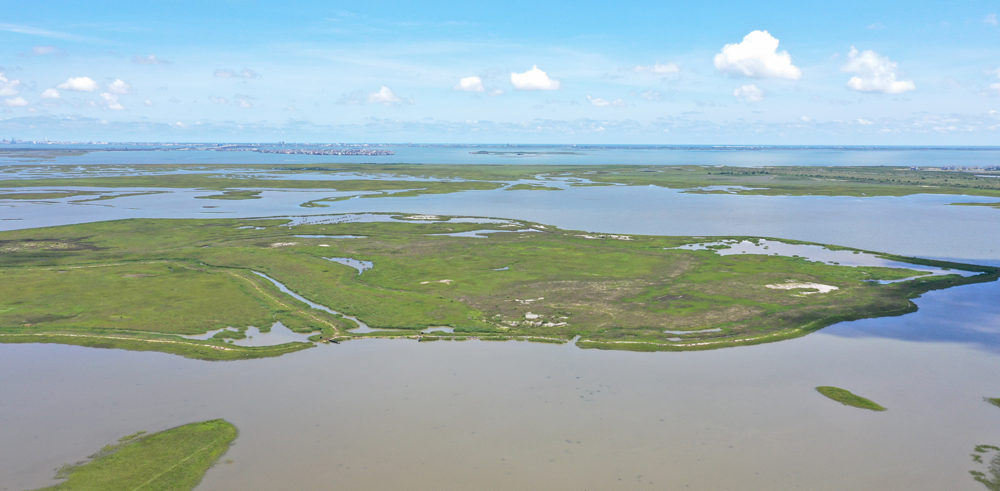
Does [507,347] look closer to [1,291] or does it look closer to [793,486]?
[793,486]

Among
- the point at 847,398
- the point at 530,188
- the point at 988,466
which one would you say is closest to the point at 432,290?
the point at 847,398

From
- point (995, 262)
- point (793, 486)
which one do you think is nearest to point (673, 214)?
point (995, 262)

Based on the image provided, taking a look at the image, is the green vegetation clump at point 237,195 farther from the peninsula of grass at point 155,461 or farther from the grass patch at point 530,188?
the peninsula of grass at point 155,461

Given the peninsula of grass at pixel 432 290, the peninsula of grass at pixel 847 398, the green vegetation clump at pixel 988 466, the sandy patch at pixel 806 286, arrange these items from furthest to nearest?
the sandy patch at pixel 806 286, the peninsula of grass at pixel 432 290, the peninsula of grass at pixel 847 398, the green vegetation clump at pixel 988 466

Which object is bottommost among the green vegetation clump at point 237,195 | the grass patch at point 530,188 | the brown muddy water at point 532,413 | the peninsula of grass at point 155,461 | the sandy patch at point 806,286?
the peninsula of grass at point 155,461

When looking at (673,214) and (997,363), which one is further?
(673,214)

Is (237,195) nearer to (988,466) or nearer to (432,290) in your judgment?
(432,290)

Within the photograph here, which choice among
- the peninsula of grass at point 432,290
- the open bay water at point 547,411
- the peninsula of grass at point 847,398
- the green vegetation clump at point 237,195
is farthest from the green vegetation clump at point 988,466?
the green vegetation clump at point 237,195
